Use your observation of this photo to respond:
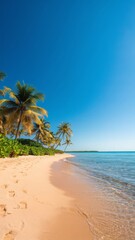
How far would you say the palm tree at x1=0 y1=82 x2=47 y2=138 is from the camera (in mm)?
22078

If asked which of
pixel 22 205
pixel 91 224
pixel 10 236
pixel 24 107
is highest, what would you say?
pixel 24 107

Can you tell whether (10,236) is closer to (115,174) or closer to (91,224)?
(91,224)

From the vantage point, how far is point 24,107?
22594mm

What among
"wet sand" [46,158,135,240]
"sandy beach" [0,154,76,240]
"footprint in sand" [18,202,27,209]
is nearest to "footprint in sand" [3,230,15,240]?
"sandy beach" [0,154,76,240]

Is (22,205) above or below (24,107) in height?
below

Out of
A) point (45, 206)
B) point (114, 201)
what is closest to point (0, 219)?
point (45, 206)

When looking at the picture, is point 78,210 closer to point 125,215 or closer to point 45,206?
point 45,206

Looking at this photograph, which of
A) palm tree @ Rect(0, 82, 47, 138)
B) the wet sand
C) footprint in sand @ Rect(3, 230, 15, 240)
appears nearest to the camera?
footprint in sand @ Rect(3, 230, 15, 240)

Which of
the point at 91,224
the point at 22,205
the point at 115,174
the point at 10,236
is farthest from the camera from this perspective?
the point at 115,174

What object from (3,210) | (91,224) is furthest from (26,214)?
(91,224)

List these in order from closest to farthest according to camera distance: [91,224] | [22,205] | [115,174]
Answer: [91,224], [22,205], [115,174]

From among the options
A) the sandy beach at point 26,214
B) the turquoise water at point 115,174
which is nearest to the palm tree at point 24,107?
the turquoise water at point 115,174

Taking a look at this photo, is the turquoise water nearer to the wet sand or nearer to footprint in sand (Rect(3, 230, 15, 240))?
the wet sand

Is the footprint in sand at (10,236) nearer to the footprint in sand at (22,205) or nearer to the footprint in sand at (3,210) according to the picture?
the footprint in sand at (3,210)
